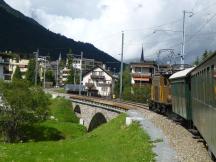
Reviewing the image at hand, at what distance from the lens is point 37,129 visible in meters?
68.8

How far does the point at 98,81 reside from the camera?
163625 millimetres

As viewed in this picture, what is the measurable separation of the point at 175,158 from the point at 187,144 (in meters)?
4.49

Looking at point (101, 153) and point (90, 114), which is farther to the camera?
point (90, 114)

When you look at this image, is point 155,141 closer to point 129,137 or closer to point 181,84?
point 129,137

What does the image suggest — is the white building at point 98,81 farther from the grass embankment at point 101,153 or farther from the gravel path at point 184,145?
the grass embankment at point 101,153

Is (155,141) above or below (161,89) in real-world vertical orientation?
below

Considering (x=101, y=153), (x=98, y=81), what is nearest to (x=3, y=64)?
(x=98, y=81)

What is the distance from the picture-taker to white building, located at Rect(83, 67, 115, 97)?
164 meters

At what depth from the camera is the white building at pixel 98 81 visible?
539 ft

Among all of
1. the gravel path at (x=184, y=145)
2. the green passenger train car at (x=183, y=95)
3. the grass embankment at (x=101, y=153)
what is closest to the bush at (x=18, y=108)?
the green passenger train car at (x=183, y=95)

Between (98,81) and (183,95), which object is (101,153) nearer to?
(183,95)

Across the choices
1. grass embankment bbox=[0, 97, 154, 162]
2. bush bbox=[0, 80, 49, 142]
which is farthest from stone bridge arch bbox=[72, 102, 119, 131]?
grass embankment bbox=[0, 97, 154, 162]

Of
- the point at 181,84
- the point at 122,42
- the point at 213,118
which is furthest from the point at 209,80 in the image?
the point at 122,42

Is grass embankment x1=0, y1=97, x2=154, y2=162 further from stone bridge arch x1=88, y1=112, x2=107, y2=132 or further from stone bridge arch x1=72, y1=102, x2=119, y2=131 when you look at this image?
stone bridge arch x1=88, y1=112, x2=107, y2=132
